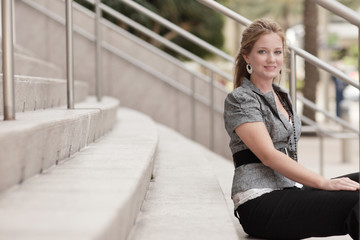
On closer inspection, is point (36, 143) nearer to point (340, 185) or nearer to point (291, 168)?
Result: point (291, 168)

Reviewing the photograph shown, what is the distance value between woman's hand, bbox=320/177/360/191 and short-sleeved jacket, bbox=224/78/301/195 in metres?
0.20

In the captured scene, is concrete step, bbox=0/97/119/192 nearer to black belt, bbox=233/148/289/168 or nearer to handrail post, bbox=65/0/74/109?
handrail post, bbox=65/0/74/109

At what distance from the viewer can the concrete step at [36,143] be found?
1.59m

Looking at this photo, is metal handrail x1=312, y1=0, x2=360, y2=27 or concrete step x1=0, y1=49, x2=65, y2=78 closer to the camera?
Answer: metal handrail x1=312, y1=0, x2=360, y2=27

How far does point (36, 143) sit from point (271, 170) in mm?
974

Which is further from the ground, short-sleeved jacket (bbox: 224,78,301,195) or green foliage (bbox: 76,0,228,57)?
green foliage (bbox: 76,0,228,57)

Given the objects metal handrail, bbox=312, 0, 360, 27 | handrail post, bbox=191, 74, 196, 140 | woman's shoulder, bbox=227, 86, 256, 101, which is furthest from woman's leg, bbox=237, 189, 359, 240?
handrail post, bbox=191, 74, 196, 140

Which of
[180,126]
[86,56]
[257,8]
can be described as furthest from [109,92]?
[257,8]

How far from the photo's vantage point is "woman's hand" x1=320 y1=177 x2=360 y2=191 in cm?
213

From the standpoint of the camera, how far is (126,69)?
20.6ft

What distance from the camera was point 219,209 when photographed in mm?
2307

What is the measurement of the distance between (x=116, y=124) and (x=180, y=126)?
244cm

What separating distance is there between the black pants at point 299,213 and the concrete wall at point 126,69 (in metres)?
3.82

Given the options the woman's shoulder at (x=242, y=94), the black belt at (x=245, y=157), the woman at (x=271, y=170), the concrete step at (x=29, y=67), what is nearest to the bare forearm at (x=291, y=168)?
the woman at (x=271, y=170)
